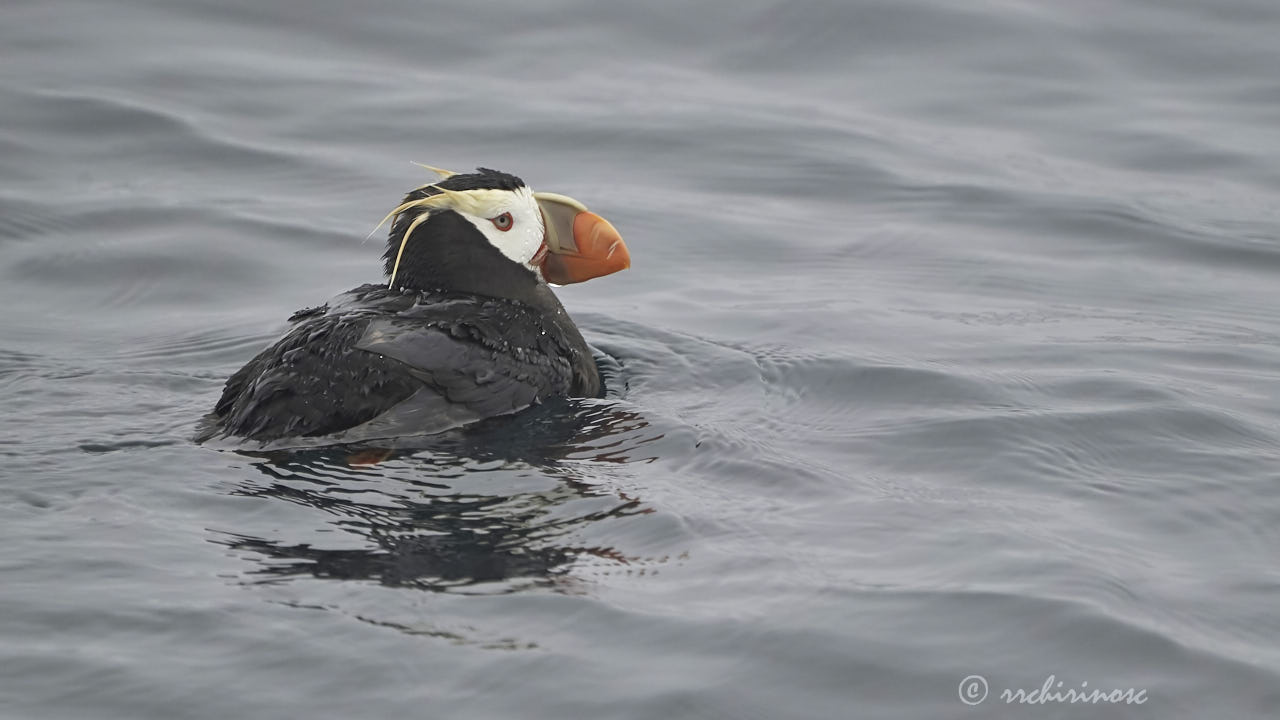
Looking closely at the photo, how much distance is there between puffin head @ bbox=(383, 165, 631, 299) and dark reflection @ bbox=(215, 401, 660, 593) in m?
0.58

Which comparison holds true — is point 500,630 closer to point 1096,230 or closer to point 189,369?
point 189,369

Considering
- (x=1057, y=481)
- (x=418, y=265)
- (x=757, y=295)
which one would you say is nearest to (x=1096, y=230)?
(x=757, y=295)

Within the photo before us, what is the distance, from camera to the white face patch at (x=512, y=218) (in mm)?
5707

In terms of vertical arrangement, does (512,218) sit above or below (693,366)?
above

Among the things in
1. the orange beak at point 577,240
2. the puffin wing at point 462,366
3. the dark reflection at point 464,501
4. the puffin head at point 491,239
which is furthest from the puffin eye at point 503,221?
the dark reflection at point 464,501

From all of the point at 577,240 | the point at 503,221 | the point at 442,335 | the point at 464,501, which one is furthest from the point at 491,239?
the point at 464,501

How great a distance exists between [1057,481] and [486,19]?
7486 mm

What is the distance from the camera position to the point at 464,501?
479 cm

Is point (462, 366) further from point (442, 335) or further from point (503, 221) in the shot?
point (503, 221)

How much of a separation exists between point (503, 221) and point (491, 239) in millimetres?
80

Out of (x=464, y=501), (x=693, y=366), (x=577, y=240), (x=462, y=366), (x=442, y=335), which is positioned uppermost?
(x=577, y=240)

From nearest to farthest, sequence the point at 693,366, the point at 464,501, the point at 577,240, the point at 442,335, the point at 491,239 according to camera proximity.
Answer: the point at 464,501
the point at 442,335
the point at 491,239
the point at 577,240
the point at 693,366

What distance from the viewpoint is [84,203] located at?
338 inches

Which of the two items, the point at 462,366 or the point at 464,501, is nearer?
the point at 464,501
